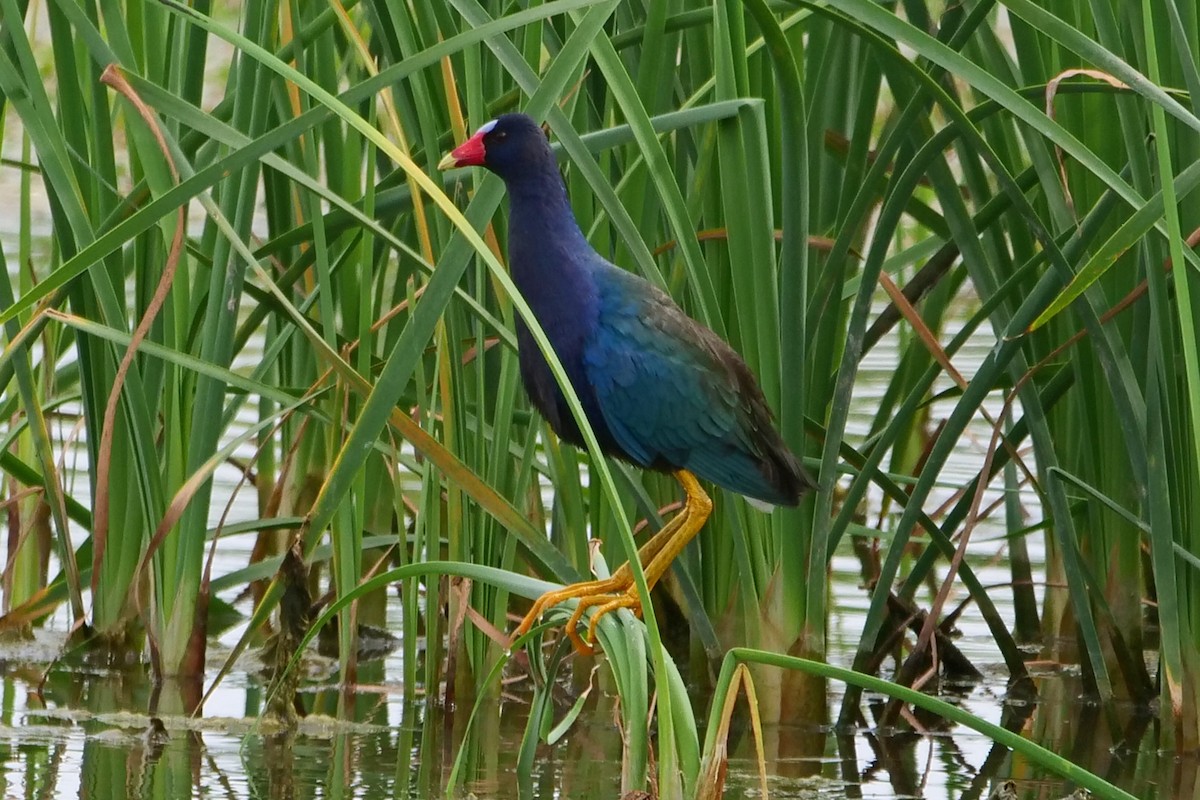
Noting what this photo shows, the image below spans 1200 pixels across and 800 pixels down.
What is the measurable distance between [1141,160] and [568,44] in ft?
3.77

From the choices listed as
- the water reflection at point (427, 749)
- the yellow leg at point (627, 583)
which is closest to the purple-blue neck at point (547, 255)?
the yellow leg at point (627, 583)

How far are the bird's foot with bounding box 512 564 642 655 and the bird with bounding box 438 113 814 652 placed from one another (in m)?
0.10

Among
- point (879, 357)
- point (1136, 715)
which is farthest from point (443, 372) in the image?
point (879, 357)

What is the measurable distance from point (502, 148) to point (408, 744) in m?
1.20

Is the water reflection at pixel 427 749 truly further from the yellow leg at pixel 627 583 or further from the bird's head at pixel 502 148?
the bird's head at pixel 502 148

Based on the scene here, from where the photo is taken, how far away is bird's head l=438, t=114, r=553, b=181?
3.00 m

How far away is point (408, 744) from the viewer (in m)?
3.28

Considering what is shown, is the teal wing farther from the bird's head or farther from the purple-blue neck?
the bird's head

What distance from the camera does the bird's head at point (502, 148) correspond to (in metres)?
3.00

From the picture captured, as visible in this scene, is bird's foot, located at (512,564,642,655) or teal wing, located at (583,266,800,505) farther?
teal wing, located at (583,266,800,505)

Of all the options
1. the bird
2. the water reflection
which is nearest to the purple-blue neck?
the bird

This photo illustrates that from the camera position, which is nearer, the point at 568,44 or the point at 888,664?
→ the point at 568,44

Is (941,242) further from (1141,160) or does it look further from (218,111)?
(218,111)

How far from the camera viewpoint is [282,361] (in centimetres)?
398
